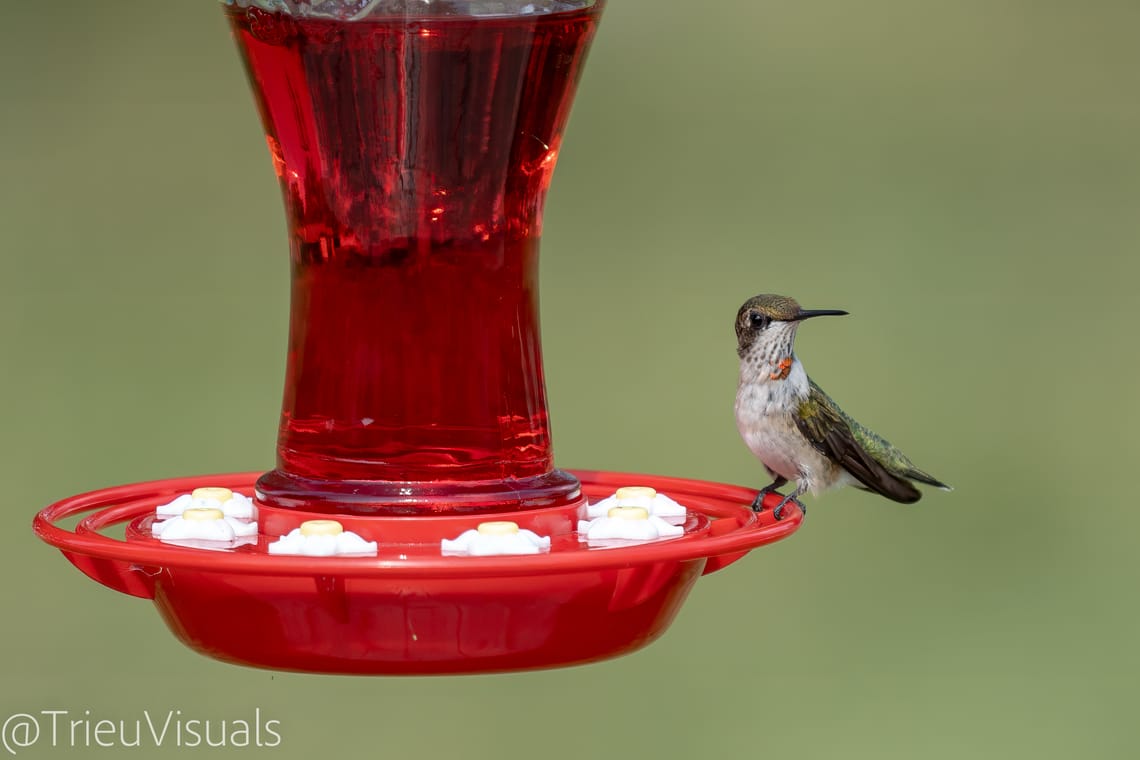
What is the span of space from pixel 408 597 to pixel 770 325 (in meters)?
1.78

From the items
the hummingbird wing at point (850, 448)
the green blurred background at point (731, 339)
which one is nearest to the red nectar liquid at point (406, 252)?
the hummingbird wing at point (850, 448)

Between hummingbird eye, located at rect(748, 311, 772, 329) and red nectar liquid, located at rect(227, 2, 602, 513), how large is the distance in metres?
1.14

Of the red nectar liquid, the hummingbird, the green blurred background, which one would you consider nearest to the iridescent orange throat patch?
the hummingbird

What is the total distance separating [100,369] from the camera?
8914mm

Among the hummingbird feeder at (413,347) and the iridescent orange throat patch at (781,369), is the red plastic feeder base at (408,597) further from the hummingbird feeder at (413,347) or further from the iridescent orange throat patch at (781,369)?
the iridescent orange throat patch at (781,369)

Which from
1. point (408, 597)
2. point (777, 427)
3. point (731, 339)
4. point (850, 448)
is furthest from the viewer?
point (731, 339)

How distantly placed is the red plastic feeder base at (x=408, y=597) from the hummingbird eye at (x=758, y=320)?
1271mm

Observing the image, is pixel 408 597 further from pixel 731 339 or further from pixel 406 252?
pixel 731 339

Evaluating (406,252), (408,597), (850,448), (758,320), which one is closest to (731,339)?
(850,448)

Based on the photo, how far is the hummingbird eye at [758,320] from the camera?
446 centimetres

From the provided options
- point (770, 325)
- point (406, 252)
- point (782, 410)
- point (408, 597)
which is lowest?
point (408, 597)

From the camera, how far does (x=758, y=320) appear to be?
448 centimetres

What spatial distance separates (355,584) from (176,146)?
750 centimetres

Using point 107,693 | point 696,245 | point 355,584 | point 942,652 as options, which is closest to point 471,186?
point 355,584
